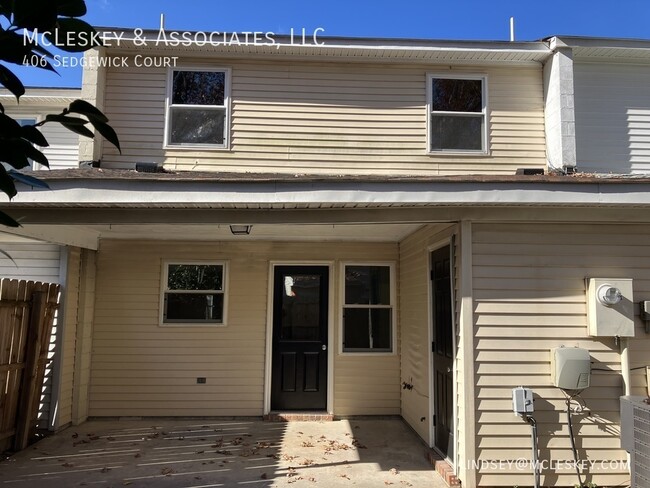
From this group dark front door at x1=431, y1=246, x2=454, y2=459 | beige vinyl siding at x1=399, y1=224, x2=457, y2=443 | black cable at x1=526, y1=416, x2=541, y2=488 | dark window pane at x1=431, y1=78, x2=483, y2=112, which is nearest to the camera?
black cable at x1=526, y1=416, x2=541, y2=488

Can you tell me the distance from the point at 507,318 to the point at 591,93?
3.95 m

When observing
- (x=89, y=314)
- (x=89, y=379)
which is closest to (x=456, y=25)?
(x=89, y=314)

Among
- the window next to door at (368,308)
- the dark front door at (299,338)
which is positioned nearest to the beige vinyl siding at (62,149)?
the dark front door at (299,338)

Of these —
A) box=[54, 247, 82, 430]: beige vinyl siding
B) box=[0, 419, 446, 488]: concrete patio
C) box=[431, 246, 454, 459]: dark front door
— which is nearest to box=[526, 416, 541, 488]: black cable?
box=[431, 246, 454, 459]: dark front door

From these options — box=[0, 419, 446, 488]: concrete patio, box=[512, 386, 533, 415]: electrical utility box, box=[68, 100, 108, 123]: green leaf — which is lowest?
box=[0, 419, 446, 488]: concrete patio

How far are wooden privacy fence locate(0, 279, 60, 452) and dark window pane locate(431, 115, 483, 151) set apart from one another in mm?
5300

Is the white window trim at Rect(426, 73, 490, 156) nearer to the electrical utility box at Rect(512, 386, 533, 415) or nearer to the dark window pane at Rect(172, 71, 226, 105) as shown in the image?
the dark window pane at Rect(172, 71, 226, 105)

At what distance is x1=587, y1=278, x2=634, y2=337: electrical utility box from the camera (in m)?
4.18

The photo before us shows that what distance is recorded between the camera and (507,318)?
434 cm

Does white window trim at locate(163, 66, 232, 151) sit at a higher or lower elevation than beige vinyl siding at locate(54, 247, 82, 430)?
higher

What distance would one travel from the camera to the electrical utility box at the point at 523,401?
400 centimetres

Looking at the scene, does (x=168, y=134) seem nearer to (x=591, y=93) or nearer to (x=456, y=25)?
(x=456, y=25)

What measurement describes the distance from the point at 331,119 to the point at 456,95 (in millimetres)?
1741

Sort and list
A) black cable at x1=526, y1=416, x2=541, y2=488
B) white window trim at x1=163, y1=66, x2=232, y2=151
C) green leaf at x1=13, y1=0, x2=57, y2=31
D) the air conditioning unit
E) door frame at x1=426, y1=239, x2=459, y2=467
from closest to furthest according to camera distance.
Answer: green leaf at x1=13, y1=0, x2=57, y2=31 → the air conditioning unit → black cable at x1=526, y1=416, x2=541, y2=488 → door frame at x1=426, y1=239, x2=459, y2=467 → white window trim at x1=163, y1=66, x2=232, y2=151
